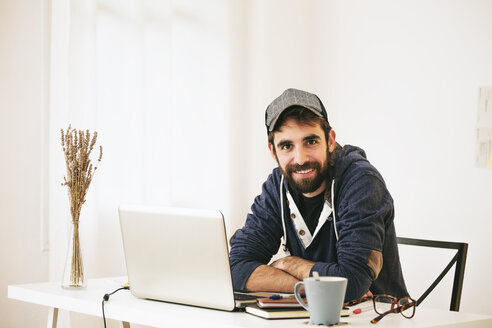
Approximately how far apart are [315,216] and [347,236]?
298 millimetres

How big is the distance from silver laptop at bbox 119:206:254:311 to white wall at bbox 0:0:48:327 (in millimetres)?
1517

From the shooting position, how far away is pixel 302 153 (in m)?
1.80

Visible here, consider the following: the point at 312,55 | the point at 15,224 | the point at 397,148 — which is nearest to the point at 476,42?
the point at 397,148

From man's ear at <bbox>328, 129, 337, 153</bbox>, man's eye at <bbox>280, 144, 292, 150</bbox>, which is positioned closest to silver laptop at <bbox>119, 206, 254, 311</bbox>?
man's eye at <bbox>280, 144, 292, 150</bbox>

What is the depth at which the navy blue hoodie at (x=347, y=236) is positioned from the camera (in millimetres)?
1562

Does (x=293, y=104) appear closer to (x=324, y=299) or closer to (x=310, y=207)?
(x=310, y=207)

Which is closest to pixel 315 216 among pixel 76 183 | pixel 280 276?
pixel 280 276

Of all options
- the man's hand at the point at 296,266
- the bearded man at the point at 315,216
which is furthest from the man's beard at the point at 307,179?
the man's hand at the point at 296,266

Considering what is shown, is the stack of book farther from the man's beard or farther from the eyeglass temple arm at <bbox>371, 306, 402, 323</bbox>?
the man's beard

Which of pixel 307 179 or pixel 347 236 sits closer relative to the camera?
pixel 347 236

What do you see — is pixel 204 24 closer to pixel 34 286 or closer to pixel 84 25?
pixel 84 25

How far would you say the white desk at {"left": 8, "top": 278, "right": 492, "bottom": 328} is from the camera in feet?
3.98

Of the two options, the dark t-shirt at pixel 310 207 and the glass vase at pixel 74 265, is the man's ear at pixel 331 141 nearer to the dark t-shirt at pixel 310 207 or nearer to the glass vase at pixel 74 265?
the dark t-shirt at pixel 310 207

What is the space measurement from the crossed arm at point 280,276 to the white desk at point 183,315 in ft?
0.86
